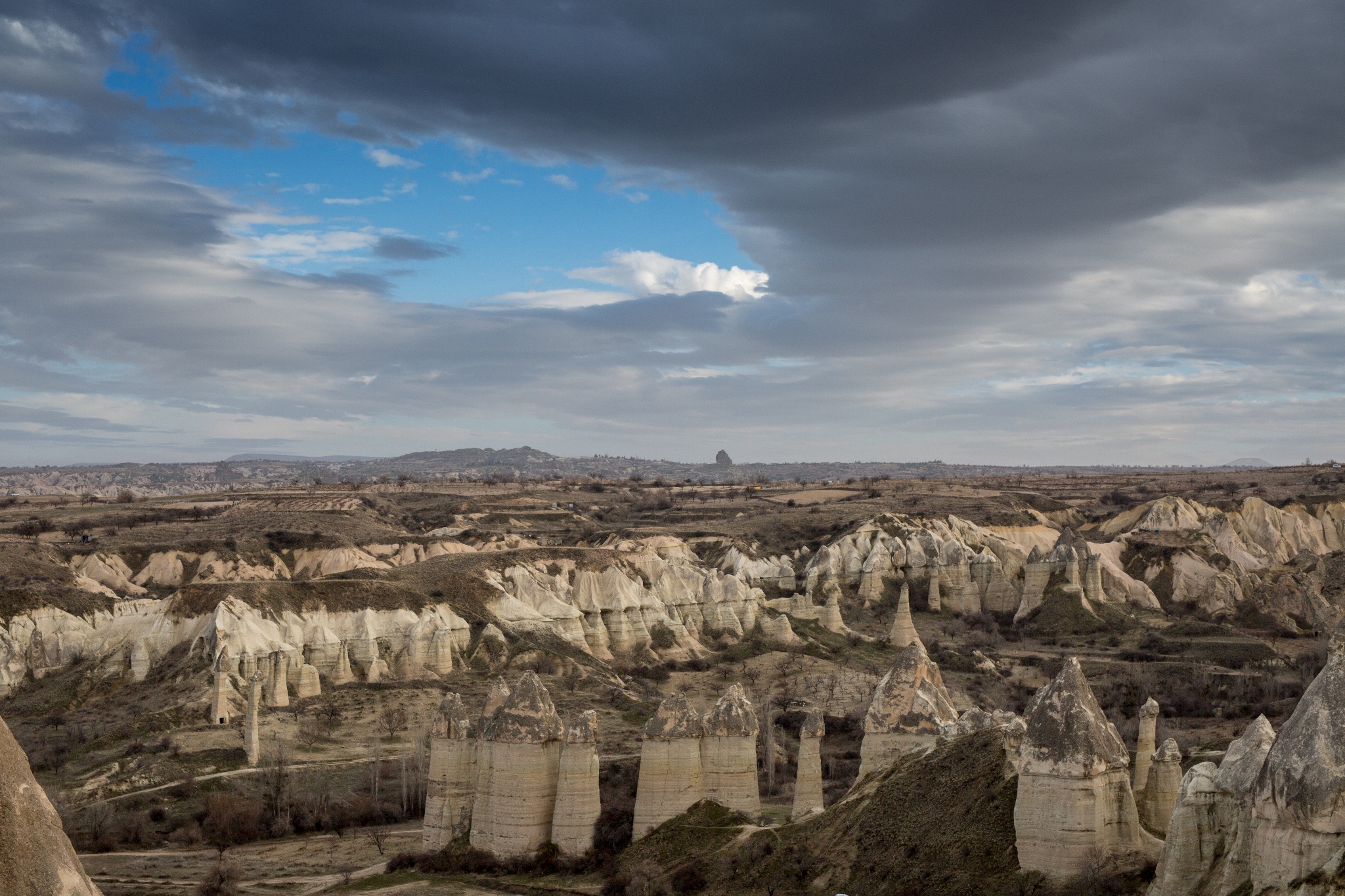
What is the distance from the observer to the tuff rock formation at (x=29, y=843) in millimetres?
14078

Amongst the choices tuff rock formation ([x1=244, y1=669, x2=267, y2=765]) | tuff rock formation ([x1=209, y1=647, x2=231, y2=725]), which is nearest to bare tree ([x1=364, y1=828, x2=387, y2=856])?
tuff rock formation ([x1=244, y1=669, x2=267, y2=765])

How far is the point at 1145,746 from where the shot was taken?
30297mm

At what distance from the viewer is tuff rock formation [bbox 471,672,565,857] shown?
30.9 m

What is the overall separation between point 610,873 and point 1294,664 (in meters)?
51.1

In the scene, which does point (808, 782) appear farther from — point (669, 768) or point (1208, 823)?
point (1208, 823)

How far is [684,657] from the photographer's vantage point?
7312 centimetres

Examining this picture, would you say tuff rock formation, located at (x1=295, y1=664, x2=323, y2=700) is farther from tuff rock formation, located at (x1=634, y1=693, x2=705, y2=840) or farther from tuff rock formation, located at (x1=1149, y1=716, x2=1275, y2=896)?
tuff rock formation, located at (x1=1149, y1=716, x2=1275, y2=896)

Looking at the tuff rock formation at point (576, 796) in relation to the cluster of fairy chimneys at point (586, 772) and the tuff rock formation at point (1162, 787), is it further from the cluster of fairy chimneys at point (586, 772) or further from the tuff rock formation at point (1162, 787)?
the tuff rock formation at point (1162, 787)

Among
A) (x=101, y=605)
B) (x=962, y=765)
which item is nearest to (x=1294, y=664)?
(x=962, y=765)

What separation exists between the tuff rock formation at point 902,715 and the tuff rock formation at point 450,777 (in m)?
10.5

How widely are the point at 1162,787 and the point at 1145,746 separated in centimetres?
561

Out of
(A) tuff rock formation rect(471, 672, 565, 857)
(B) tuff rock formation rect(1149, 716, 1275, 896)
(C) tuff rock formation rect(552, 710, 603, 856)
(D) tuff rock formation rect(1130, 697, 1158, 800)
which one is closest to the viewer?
(B) tuff rock formation rect(1149, 716, 1275, 896)

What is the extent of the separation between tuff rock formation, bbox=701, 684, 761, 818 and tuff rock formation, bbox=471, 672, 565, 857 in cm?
394

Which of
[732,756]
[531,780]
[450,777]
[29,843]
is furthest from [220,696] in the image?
[29,843]
